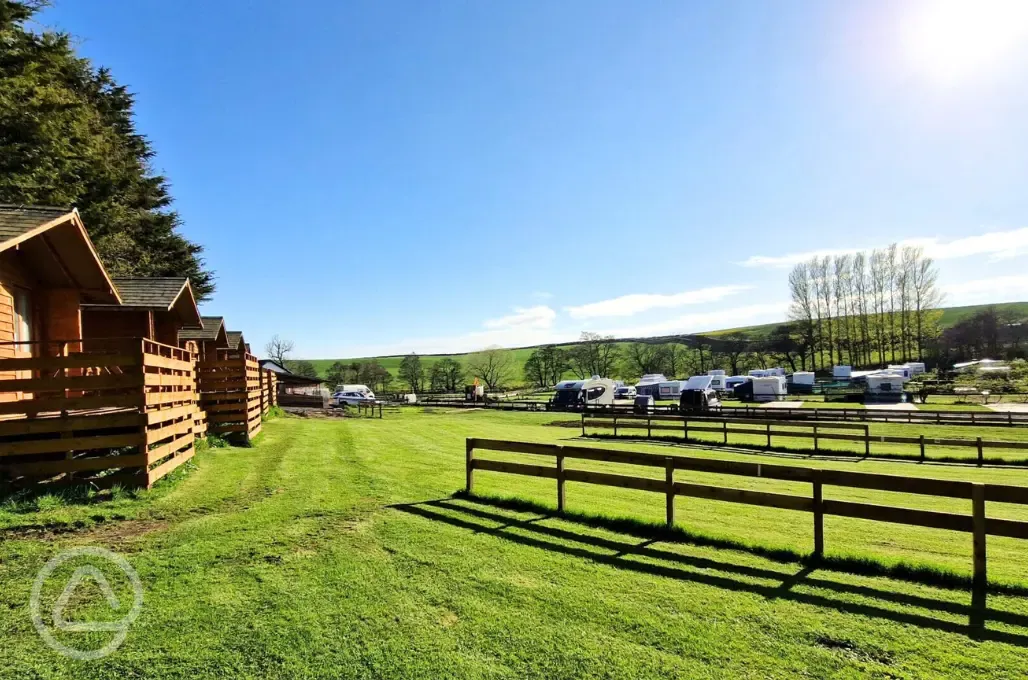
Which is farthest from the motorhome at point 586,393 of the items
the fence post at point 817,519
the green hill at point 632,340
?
the green hill at point 632,340

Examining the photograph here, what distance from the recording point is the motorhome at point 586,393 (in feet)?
148

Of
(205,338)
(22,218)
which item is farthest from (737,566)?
(205,338)

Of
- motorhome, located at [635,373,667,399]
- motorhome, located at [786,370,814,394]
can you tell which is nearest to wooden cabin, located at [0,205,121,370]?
motorhome, located at [635,373,667,399]

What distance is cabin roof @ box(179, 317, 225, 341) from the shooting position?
21827mm

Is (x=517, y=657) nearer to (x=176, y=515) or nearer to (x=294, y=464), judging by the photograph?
(x=176, y=515)

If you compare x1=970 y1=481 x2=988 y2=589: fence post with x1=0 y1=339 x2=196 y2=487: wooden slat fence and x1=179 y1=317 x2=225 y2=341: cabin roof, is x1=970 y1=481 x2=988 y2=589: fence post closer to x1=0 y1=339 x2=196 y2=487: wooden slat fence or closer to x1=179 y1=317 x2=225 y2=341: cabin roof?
x1=0 y1=339 x2=196 y2=487: wooden slat fence

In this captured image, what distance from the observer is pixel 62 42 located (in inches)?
854

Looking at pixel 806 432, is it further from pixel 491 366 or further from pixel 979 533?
pixel 491 366

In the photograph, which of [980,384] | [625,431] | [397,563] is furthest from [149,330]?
[980,384]

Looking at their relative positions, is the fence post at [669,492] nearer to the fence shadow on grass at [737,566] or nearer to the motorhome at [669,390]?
the fence shadow on grass at [737,566]

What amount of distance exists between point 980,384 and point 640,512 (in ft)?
189

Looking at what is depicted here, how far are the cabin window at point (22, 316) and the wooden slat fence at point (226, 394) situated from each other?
159 inches

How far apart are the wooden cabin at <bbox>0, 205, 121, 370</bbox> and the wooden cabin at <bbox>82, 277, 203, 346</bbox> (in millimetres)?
1028

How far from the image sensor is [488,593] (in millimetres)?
4926
